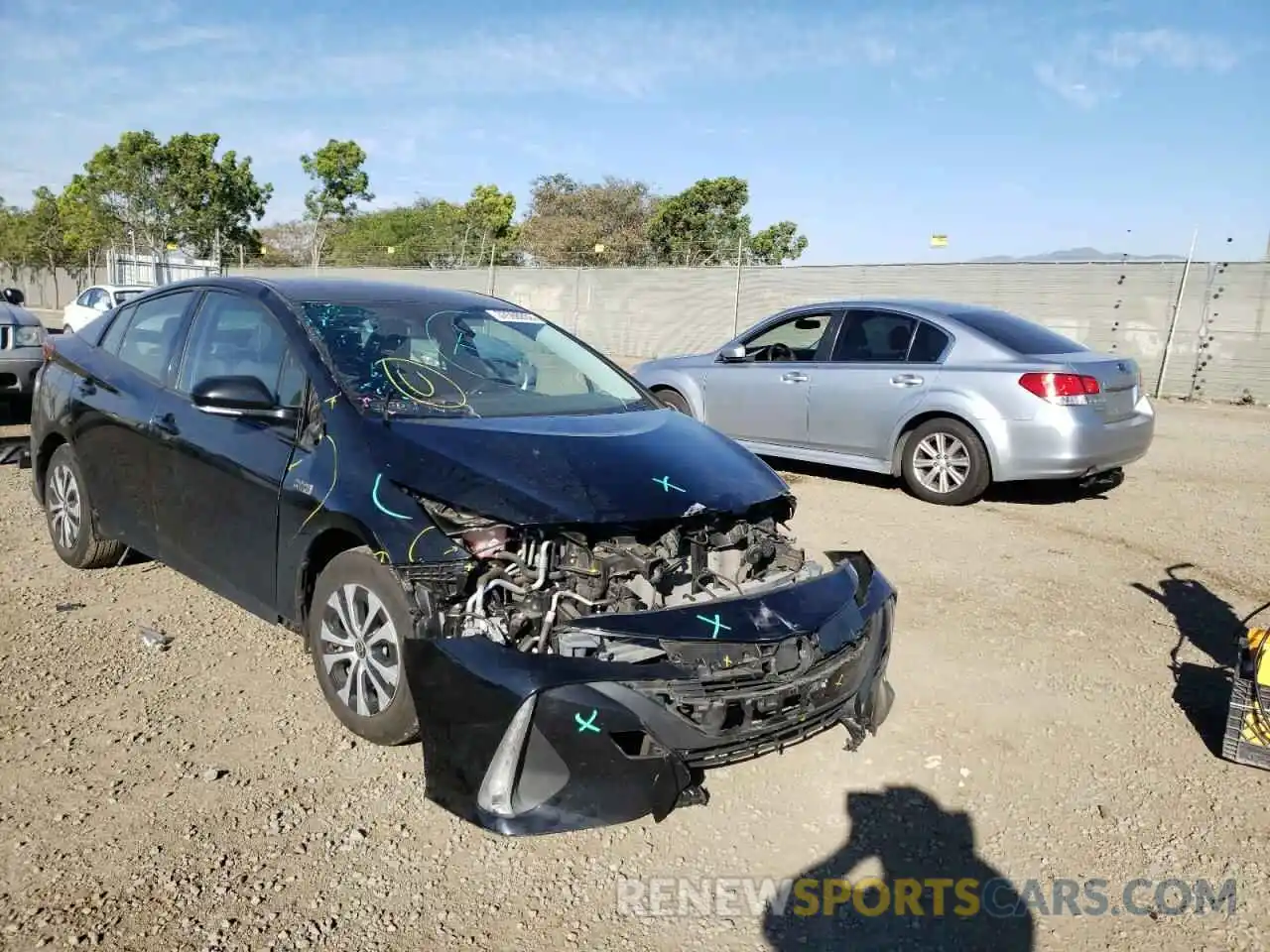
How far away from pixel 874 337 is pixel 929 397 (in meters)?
0.79

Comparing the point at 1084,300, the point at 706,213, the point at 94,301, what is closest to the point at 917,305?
the point at 1084,300

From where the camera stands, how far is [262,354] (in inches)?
159

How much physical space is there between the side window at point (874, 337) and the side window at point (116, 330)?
5.29m

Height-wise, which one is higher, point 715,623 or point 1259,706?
point 715,623

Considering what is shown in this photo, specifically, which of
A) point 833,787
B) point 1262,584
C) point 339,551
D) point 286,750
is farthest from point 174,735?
point 1262,584

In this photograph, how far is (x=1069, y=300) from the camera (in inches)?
683

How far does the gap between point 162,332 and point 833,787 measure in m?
3.68

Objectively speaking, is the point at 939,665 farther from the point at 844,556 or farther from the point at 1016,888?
the point at 1016,888

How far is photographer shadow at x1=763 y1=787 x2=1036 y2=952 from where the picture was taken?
8.48ft

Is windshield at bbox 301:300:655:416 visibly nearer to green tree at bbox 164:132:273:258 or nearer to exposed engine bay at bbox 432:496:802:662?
exposed engine bay at bbox 432:496:802:662

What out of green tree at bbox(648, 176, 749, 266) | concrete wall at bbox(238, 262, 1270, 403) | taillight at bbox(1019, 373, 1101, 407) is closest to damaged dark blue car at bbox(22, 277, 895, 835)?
taillight at bbox(1019, 373, 1101, 407)

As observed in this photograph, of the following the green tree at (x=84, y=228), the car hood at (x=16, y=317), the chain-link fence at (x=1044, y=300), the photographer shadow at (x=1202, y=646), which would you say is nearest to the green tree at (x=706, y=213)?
the chain-link fence at (x=1044, y=300)

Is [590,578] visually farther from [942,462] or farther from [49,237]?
[49,237]

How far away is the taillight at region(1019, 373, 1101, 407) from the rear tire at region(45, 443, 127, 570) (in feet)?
19.7
